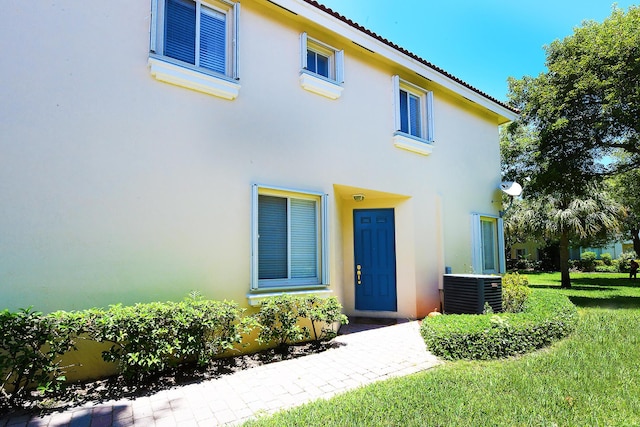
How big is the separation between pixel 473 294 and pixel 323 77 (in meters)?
5.96

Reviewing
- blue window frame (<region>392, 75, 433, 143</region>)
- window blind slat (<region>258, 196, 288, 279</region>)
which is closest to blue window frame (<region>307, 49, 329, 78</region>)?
blue window frame (<region>392, 75, 433, 143</region>)

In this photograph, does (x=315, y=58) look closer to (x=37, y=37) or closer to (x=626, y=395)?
(x=37, y=37)

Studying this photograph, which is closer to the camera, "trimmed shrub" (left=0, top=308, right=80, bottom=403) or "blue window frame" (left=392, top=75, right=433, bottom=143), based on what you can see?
"trimmed shrub" (left=0, top=308, right=80, bottom=403)

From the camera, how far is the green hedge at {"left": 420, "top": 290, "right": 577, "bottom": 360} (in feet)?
19.4

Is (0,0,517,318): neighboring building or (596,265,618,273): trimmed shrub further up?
(0,0,517,318): neighboring building

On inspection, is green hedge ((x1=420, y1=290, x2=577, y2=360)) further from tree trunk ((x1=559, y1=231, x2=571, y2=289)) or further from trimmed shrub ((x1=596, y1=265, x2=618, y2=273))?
trimmed shrub ((x1=596, y1=265, x2=618, y2=273))

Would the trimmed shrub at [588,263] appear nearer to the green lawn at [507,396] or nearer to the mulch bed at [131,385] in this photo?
the green lawn at [507,396]

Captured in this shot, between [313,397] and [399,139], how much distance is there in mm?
6657

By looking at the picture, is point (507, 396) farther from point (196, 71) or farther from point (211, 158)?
point (196, 71)

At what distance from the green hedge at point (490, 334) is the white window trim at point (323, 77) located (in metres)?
5.10

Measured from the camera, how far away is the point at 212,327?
209 inches

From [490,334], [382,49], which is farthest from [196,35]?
[490,334]

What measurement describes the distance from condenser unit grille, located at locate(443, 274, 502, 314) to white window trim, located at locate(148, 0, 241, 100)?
6577 millimetres

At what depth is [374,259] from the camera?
990cm
